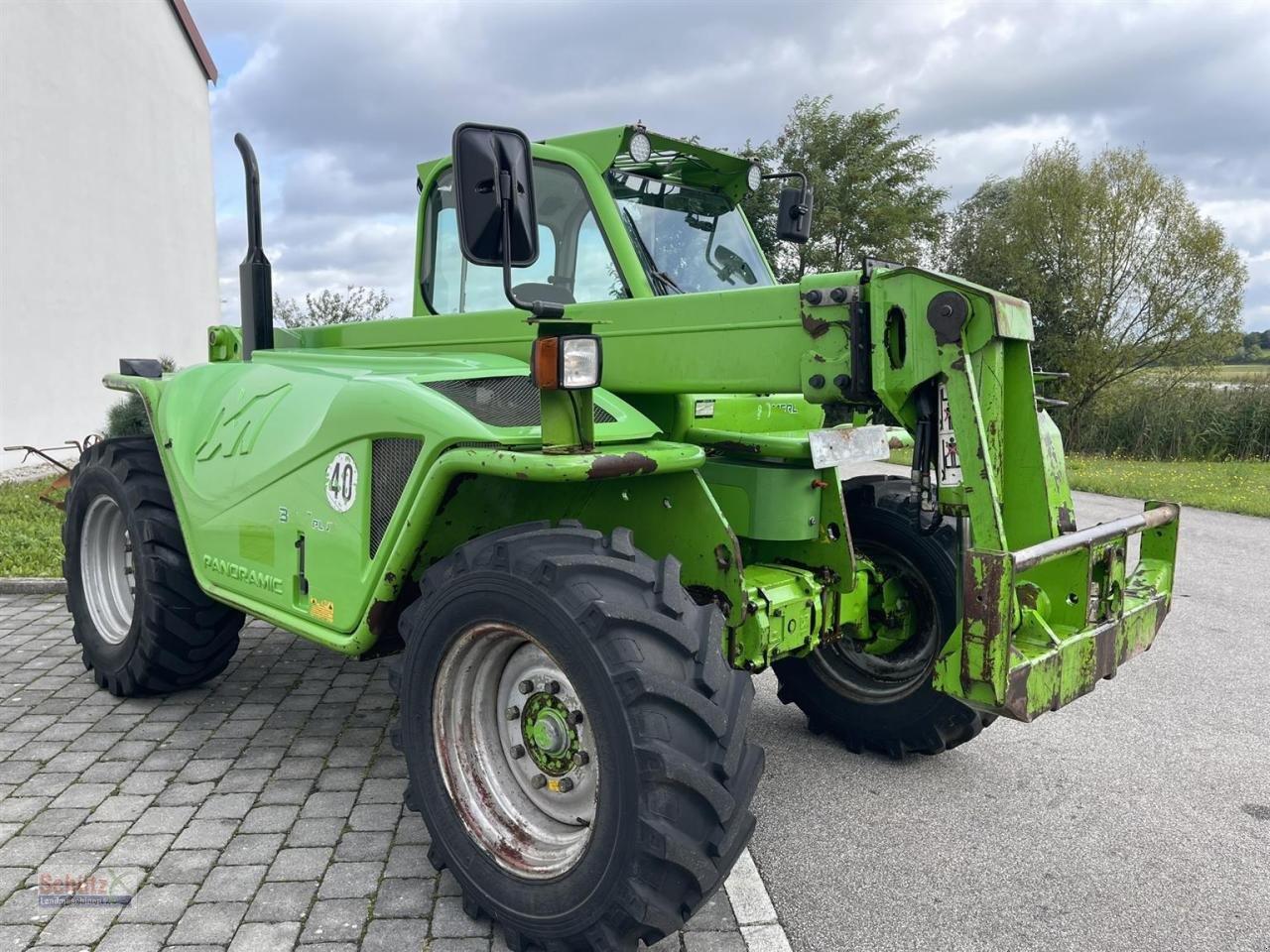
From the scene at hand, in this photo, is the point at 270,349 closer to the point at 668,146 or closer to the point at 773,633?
the point at 668,146

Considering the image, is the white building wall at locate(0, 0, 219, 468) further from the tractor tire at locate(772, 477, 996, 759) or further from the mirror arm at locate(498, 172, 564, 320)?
the mirror arm at locate(498, 172, 564, 320)

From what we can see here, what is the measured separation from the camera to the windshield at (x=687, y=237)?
3.83m

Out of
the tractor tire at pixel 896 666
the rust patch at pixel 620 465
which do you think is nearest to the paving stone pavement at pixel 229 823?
the tractor tire at pixel 896 666

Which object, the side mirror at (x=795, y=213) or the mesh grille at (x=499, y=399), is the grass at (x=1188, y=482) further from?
the mesh grille at (x=499, y=399)

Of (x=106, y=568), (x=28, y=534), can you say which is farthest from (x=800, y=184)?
(x=28, y=534)

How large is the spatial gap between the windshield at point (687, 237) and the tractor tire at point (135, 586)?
2537 mm

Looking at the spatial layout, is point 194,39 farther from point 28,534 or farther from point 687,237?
point 687,237

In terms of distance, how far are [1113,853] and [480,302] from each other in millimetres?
3136

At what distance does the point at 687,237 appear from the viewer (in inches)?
160

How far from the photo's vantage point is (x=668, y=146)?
13.1 ft

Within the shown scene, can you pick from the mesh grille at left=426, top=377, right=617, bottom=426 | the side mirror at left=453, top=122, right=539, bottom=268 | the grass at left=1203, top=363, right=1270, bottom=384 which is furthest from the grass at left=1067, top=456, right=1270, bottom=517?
the side mirror at left=453, top=122, right=539, bottom=268

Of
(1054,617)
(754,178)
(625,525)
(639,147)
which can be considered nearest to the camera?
(1054,617)

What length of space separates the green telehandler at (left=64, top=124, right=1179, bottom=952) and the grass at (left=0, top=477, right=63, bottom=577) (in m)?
3.65

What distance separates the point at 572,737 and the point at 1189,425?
20091 mm
